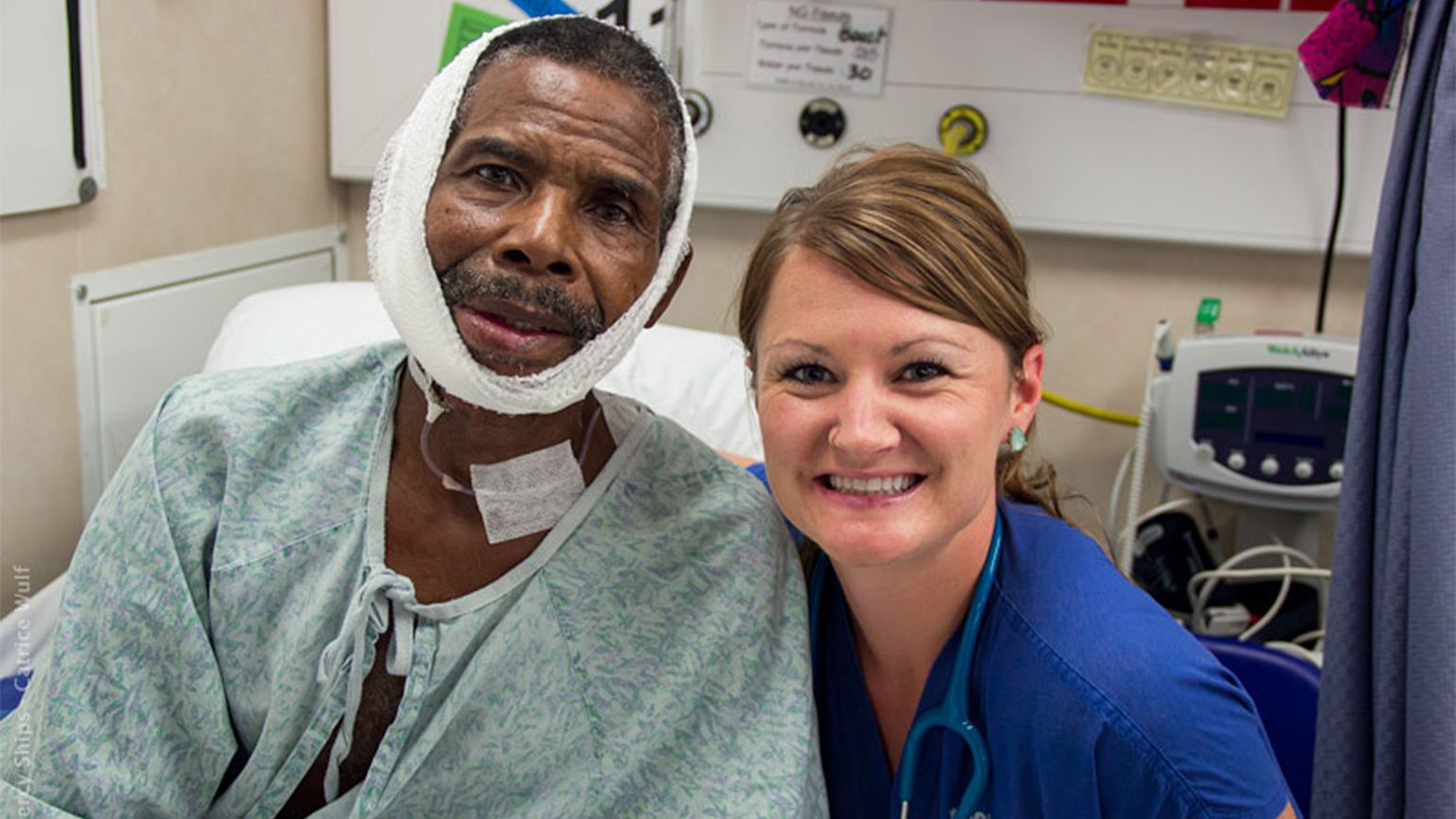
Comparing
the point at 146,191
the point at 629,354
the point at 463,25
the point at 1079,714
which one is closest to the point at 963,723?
the point at 1079,714

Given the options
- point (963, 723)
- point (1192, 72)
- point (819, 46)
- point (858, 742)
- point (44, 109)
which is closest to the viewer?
point (963, 723)

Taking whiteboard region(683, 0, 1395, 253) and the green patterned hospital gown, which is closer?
the green patterned hospital gown

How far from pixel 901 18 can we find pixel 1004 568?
1088 millimetres

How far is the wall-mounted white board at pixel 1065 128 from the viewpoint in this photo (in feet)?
5.92

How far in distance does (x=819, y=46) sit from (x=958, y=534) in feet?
3.51

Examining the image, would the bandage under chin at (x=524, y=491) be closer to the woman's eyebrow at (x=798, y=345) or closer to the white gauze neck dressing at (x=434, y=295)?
the white gauze neck dressing at (x=434, y=295)

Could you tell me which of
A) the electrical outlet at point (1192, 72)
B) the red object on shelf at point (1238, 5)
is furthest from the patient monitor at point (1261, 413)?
the red object on shelf at point (1238, 5)

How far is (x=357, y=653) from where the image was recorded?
104 cm

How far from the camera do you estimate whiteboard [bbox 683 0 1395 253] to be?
5.91ft

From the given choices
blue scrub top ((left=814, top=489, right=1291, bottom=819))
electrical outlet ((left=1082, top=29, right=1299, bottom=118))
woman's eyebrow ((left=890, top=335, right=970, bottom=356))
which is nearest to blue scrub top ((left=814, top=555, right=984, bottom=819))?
blue scrub top ((left=814, top=489, right=1291, bottom=819))

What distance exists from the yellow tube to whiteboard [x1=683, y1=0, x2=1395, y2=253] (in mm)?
294

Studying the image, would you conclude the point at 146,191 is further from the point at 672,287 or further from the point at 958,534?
the point at 958,534

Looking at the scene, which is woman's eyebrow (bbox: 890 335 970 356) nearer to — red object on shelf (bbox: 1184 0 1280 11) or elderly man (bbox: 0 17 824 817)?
elderly man (bbox: 0 17 824 817)

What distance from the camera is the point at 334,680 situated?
1.04 meters
